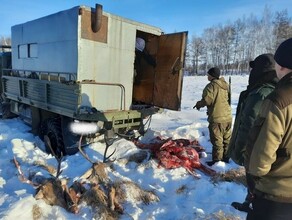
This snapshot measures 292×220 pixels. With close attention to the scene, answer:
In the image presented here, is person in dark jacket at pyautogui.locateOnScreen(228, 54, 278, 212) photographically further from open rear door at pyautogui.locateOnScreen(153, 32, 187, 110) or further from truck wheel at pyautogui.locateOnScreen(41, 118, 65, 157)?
truck wheel at pyautogui.locateOnScreen(41, 118, 65, 157)

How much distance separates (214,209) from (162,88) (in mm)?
3424

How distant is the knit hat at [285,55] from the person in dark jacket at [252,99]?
811 mm

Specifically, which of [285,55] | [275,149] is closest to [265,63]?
[285,55]

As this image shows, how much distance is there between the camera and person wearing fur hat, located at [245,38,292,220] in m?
1.90

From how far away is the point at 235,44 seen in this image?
55.6 meters

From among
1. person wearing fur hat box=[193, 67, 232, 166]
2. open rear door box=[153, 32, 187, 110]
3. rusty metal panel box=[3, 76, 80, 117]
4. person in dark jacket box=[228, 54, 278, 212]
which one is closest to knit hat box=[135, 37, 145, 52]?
open rear door box=[153, 32, 187, 110]

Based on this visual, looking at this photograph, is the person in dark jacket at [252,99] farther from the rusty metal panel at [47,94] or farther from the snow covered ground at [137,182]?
the rusty metal panel at [47,94]

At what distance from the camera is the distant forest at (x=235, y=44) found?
155 feet

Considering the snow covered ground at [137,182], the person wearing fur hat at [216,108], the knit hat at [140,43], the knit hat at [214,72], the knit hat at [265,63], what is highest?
the knit hat at [140,43]

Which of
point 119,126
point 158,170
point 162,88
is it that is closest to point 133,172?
point 158,170

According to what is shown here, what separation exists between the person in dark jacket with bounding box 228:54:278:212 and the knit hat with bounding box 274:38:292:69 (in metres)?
0.81

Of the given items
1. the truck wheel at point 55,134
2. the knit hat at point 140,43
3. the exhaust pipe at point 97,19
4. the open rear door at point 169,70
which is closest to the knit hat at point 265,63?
the exhaust pipe at point 97,19

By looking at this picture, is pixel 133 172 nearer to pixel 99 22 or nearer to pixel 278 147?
pixel 99 22

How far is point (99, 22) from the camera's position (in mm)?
5223
